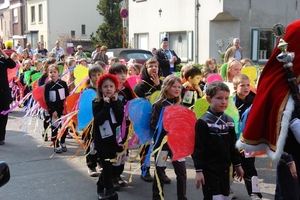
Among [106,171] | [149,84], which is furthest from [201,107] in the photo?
[149,84]

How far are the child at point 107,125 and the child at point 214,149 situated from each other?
1.29m

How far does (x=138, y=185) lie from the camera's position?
5.59 metres

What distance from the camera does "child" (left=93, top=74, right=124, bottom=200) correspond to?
4742 mm

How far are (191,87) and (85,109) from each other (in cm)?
150

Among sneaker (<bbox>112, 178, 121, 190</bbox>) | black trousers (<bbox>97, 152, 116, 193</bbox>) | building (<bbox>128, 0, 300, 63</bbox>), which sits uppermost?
building (<bbox>128, 0, 300, 63</bbox>)

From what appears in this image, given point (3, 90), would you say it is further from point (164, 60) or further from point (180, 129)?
point (180, 129)

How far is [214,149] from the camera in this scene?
12.3ft

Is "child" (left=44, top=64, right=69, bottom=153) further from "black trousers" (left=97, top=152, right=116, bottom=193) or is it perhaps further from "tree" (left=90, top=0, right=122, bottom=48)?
"tree" (left=90, top=0, right=122, bottom=48)

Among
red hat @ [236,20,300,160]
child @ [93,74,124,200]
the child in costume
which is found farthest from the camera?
the child in costume

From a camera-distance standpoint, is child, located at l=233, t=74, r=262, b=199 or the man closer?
child, located at l=233, t=74, r=262, b=199

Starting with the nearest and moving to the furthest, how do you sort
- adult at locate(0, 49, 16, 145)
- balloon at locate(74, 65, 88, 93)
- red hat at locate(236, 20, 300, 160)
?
red hat at locate(236, 20, 300, 160) < balloon at locate(74, 65, 88, 93) < adult at locate(0, 49, 16, 145)

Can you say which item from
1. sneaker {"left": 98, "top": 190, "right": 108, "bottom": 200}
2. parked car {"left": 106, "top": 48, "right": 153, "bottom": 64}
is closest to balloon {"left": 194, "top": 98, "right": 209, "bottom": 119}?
sneaker {"left": 98, "top": 190, "right": 108, "bottom": 200}

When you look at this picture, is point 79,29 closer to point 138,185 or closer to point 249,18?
point 249,18

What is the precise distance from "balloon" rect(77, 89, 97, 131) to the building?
1423 centimetres
